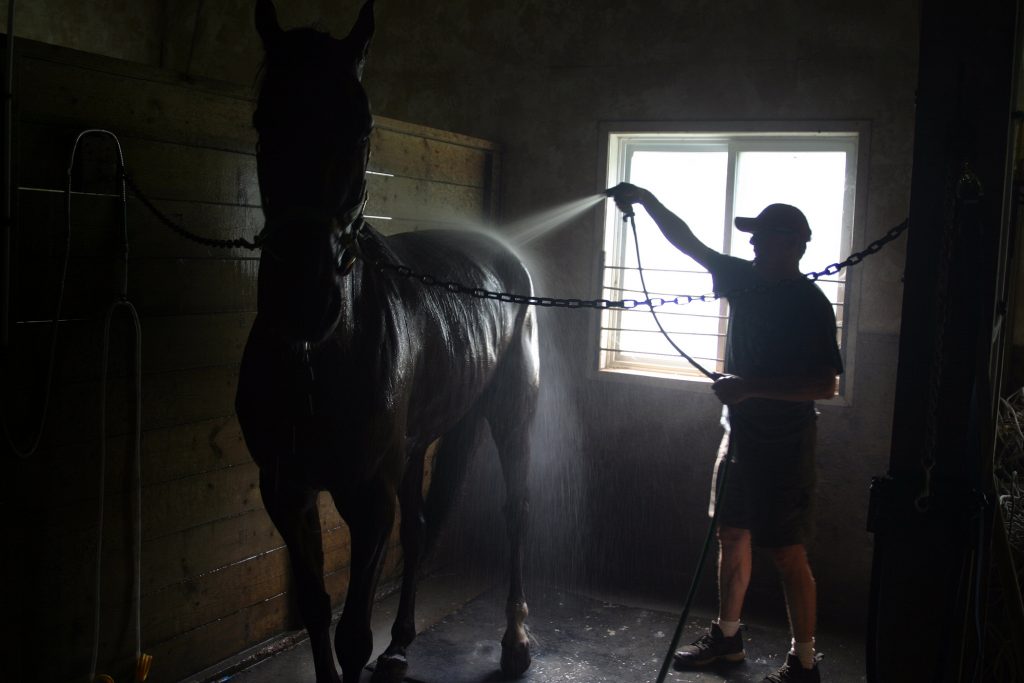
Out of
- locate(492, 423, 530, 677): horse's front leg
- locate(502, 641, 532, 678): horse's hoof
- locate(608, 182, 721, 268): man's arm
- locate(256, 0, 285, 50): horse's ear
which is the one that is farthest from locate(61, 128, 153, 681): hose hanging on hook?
locate(608, 182, 721, 268): man's arm

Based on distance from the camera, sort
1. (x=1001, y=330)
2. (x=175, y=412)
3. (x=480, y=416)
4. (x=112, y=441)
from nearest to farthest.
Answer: (x=1001, y=330) → (x=112, y=441) → (x=175, y=412) → (x=480, y=416)

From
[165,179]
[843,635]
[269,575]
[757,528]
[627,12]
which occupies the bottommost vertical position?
[843,635]

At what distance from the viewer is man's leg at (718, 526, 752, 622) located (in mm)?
3059

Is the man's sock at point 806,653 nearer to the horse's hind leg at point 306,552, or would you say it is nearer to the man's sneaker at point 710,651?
the man's sneaker at point 710,651

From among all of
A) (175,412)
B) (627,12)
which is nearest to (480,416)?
(175,412)

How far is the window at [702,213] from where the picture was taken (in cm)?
374

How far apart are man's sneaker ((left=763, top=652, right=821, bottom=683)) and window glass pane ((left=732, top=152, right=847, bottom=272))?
1.62 metres

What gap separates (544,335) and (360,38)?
2363 millimetres

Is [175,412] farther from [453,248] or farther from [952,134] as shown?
[952,134]

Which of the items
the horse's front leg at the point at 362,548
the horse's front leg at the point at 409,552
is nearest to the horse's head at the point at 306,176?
the horse's front leg at the point at 362,548

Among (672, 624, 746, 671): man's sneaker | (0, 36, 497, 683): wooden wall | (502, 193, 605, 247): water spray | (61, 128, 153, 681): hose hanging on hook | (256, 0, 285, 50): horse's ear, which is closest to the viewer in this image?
(256, 0, 285, 50): horse's ear

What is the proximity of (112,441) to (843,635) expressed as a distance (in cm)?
280

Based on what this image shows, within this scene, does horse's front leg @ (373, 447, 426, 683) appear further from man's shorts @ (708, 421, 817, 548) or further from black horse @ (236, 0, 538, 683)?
man's shorts @ (708, 421, 817, 548)

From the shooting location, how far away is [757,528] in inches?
113
